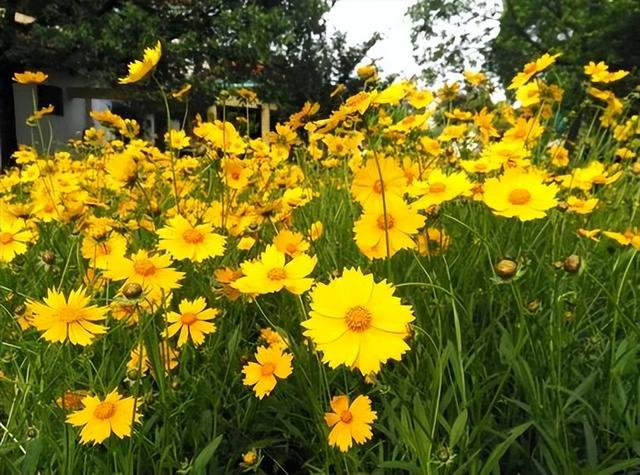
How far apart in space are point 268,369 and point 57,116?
1053 centimetres

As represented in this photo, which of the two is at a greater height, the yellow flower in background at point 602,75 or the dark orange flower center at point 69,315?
the yellow flower in background at point 602,75

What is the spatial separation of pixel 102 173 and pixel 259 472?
1.35m

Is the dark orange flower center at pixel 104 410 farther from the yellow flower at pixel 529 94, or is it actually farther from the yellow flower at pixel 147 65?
the yellow flower at pixel 529 94

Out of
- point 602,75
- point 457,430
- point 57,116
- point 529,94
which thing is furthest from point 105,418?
point 57,116

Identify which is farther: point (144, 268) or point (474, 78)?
point (474, 78)

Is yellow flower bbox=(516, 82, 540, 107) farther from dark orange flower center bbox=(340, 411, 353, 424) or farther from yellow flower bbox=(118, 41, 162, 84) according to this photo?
dark orange flower center bbox=(340, 411, 353, 424)

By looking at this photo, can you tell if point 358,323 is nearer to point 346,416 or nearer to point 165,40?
point 346,416

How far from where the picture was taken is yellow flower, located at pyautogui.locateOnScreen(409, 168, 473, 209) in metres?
0.75

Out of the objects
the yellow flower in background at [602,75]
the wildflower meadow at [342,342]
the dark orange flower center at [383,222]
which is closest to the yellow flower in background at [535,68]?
the wildflower meadow at [342,342]

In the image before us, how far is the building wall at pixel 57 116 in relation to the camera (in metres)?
9.38

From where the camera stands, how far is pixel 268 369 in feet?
2.31

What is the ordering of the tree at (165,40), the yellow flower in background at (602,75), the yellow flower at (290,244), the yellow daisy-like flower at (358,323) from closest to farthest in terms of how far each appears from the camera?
the yellow daisy-like flower at (358,323), the yellow flower at (290,244), the yellow flower in background at (602,75), the tree at (165,40)

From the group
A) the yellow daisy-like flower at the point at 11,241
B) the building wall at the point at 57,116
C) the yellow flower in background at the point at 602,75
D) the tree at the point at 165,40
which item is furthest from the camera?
the building wall at the point at 57,116

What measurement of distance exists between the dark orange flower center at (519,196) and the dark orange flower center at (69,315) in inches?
19.0
